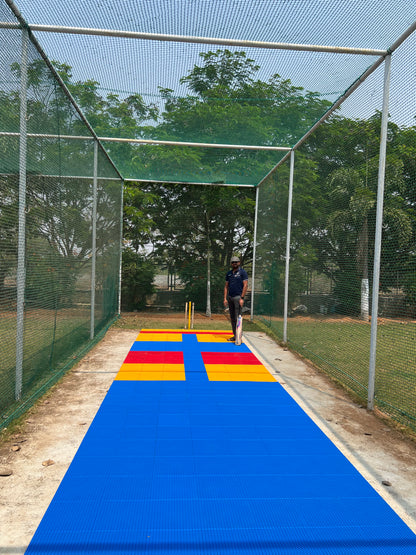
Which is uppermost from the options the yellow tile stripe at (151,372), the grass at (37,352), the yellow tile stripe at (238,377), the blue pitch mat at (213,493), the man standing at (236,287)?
the man standing at (236,287)

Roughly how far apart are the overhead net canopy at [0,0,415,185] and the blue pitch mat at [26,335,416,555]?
9.90 feet

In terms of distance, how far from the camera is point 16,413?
369 centimetres

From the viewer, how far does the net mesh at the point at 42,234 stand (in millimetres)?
3643

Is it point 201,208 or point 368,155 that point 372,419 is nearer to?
point 368,155

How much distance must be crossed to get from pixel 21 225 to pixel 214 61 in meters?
2.98

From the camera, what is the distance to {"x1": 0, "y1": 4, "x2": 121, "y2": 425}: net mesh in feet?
12.0

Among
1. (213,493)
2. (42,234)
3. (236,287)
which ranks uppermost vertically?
(42,234)

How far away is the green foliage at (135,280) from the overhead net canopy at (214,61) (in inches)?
191

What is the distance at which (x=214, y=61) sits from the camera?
202 inches


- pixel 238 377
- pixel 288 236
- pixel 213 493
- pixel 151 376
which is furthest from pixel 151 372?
pixel 288 236

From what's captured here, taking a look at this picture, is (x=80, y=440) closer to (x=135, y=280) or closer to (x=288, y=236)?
(x=288, y=236)

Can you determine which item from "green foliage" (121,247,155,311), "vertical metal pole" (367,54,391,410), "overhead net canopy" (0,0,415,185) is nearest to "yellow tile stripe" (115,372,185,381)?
"vertical metal pole" (367,54,391,410)

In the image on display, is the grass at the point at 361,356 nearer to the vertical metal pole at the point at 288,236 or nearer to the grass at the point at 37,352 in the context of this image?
the vertical metal pole at the point at 288,236

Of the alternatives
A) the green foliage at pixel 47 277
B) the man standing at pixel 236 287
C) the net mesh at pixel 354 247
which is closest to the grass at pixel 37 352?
the green foliage at pixel 47 277
